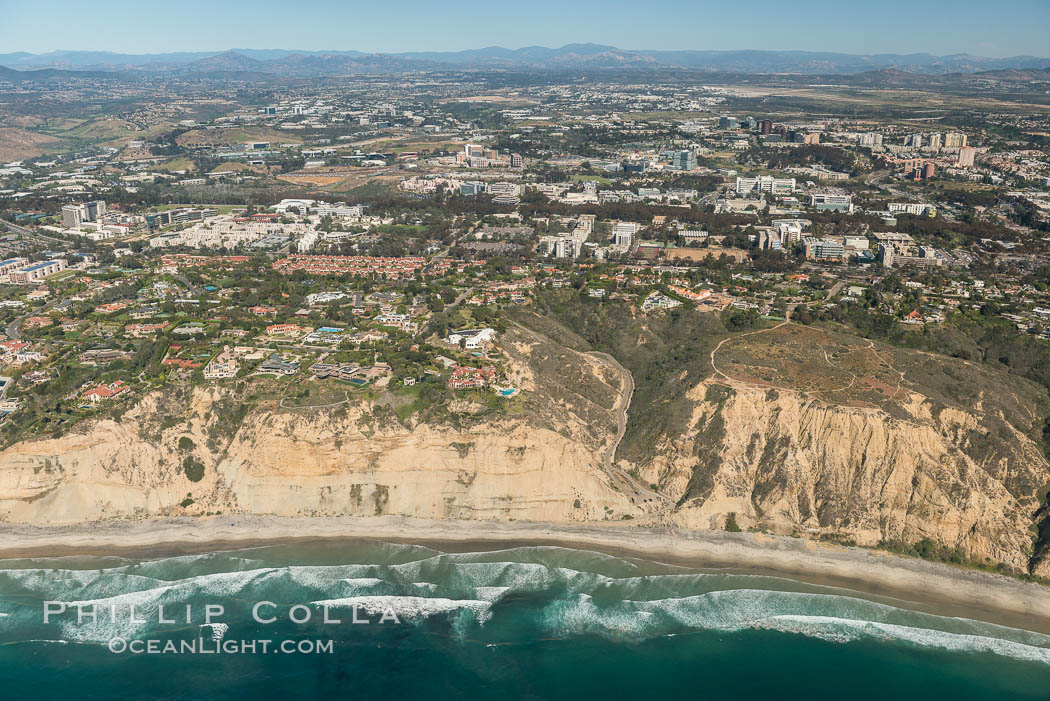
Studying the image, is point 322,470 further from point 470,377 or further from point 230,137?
point 230,137

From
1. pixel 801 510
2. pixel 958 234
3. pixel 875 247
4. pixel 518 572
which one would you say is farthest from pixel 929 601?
pixel 958 234

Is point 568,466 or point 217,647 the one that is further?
point 568,466


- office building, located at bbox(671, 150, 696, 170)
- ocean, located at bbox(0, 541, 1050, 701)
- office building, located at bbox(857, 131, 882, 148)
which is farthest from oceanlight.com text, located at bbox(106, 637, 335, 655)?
office building, located at bbox(857, 131, 882, 148)

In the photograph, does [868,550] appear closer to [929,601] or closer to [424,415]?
[929,601]

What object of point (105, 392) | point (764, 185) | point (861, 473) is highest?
point (764, 185)

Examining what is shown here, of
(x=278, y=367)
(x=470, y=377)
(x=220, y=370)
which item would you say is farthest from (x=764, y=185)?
(x=220, y=370)

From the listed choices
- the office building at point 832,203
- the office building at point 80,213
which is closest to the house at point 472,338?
the office building at point 832,203
